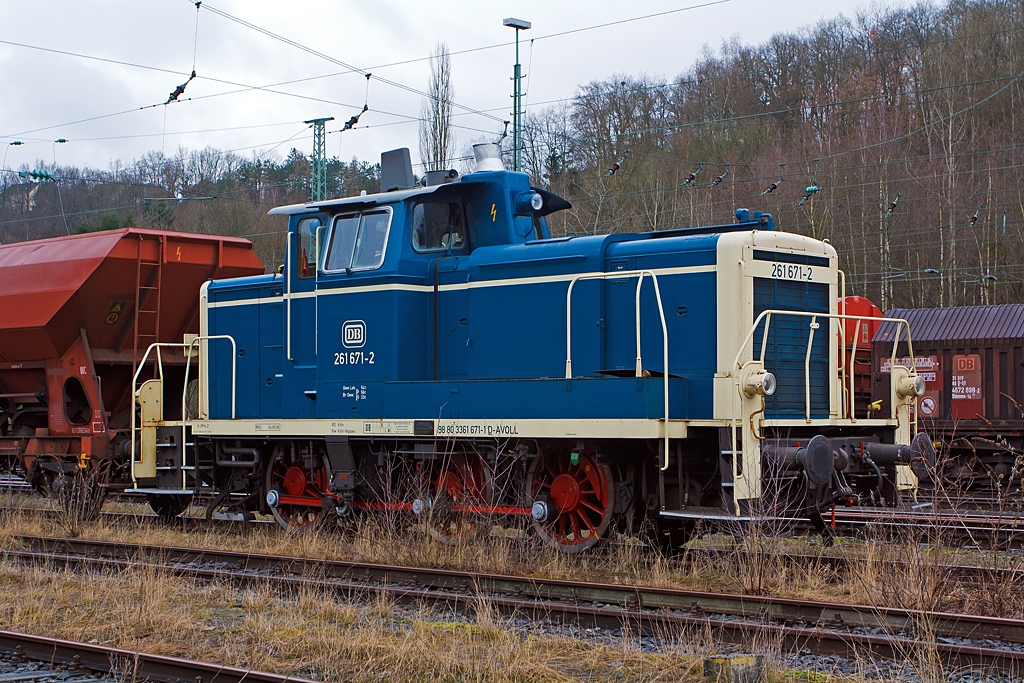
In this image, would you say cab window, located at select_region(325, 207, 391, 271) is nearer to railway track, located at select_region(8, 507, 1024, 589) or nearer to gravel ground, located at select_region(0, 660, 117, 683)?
railway track, located at select_region(8, 507, 1024, 589)

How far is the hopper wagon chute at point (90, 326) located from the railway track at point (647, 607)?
3821mm

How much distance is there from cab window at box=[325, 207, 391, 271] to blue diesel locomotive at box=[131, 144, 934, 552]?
23 mm

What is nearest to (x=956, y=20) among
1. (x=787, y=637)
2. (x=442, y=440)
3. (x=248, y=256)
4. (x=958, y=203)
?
(x=958, y=203)

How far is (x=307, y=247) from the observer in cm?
1130

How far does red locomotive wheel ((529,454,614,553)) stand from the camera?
30.6 feet

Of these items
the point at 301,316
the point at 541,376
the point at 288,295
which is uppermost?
the point at 288,295

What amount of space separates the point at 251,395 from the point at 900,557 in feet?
24.7

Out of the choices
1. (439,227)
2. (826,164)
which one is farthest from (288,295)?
(826,164)

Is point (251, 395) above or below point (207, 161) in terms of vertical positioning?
below

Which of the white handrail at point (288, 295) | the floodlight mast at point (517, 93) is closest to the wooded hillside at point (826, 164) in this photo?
the floodlight mast at point (517, 93)

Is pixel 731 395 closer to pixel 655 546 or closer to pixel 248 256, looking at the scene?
pixel 655 546

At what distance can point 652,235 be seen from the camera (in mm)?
9789

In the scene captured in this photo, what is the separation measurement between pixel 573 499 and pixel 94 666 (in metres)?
4.60

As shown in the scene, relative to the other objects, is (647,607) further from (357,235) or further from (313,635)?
(357,235)
